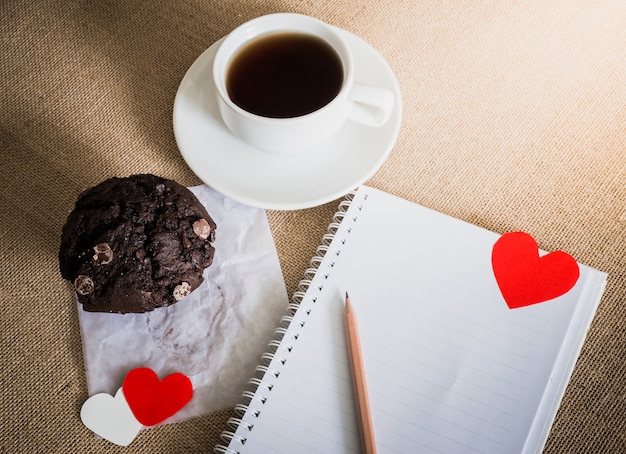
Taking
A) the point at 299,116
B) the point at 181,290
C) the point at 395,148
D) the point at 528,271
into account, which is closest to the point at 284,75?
the point at 299,116

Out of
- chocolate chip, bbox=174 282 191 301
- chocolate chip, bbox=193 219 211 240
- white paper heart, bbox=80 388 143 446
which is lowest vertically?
white paper heart, bbox=80 388 143 446

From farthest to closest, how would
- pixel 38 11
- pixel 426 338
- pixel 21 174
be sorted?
pixel 38 11, pixel 21 174, pixel 426 338

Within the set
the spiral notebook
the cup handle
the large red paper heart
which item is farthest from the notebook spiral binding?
the large red paper heart

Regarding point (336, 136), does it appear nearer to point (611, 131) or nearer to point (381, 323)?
point (381, 323)

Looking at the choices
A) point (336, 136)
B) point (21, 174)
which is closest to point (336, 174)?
point (336, 136)

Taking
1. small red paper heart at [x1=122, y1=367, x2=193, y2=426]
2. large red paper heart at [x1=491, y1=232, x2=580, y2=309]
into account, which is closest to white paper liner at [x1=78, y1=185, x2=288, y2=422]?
small red paper heart at [x1=122, y1=367, x2=193, y2=426]

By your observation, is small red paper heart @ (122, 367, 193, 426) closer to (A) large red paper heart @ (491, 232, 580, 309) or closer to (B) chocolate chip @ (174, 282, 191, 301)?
(B) chocolate chip @ (174, 282, 191, 301)

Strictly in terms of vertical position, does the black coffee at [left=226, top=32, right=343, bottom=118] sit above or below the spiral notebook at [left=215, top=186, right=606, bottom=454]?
above
